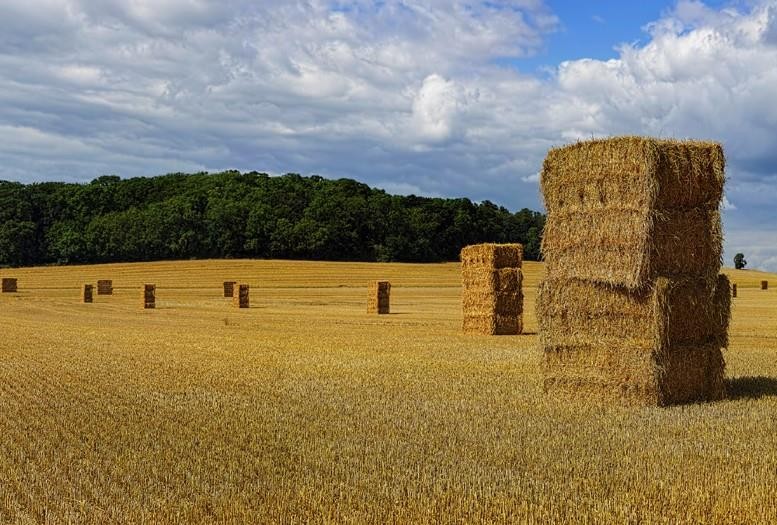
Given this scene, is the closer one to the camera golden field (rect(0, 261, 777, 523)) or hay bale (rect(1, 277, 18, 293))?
golden field (rect(0, 261, 777, 523))

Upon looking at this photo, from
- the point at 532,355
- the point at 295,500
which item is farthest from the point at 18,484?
the point at 532,355

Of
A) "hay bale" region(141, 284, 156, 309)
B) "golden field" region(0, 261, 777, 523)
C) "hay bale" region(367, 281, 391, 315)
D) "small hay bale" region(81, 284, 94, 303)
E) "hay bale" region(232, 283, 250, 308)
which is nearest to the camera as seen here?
"golden field" region(0, 261, 777, 523)

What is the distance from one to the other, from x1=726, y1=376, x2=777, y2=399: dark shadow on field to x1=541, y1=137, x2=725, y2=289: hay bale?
5.36 ft

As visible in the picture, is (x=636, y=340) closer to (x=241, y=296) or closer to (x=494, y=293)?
(x=494, y=293)

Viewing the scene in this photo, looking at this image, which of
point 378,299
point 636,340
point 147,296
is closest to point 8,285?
point 147,296

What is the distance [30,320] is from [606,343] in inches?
834

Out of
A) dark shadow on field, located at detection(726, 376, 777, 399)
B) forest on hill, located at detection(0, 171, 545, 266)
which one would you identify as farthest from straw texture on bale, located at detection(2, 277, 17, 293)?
dark shadow on field, located at detection(726, 376, 777, 399)

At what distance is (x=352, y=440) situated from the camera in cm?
886

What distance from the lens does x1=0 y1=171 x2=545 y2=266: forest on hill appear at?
77.5 metres

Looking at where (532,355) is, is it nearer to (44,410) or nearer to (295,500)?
(44,410)

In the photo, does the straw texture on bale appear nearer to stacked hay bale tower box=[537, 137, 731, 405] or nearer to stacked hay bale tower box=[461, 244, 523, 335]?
stacked hay bale tower box=[461, 244, 523, 335]

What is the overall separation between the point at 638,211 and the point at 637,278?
0.89 metres

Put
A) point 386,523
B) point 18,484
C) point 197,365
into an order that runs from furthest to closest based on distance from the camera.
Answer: point 197,365
point 18,484
point 386,523

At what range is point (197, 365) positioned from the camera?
1514 centimetres
